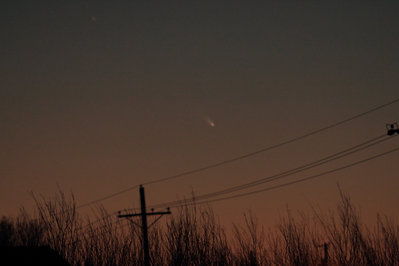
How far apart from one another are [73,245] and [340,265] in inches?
332

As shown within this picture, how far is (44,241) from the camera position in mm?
18219

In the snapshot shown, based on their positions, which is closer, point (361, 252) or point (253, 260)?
point (361, 252)

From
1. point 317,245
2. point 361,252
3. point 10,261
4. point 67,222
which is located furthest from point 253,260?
point 10,261

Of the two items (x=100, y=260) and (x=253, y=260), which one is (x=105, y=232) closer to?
(x=100, y=260)

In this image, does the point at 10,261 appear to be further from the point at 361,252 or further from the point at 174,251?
the point at 361,252

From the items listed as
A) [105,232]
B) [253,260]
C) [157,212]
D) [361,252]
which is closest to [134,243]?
[105,232]

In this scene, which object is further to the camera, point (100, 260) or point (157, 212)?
point (157, 212)

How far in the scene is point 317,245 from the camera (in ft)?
58.0

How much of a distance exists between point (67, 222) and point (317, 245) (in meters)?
7.96

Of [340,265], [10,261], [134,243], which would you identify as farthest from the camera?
[134,243]

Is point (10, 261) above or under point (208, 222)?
under

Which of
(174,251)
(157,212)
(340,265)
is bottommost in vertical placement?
(340,265)

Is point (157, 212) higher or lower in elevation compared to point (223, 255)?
higher

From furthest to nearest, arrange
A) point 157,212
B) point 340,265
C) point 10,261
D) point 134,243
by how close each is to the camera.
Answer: point 157,212 < point 134,243 < point 340,265 < point 10,261
